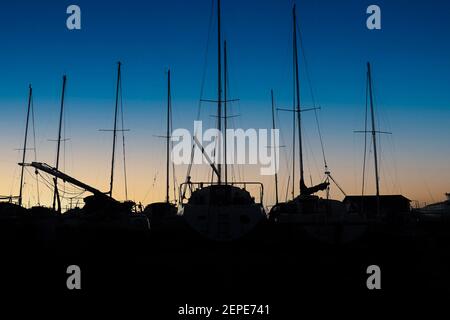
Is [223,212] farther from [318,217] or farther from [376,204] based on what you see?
[376,204]

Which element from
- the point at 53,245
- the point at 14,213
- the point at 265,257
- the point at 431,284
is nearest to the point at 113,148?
the point at 14,213

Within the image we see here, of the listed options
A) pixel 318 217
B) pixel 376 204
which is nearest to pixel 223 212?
pixel 318 217

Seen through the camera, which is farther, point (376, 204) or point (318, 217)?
point (376, 204)

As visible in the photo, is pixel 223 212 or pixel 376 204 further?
pixel 376 204

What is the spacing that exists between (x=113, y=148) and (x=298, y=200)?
2269 cm

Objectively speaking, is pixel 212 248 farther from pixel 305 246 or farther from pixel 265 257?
pixel 305 246

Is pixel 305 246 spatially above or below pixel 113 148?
below
